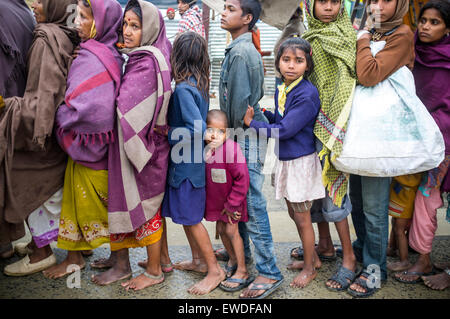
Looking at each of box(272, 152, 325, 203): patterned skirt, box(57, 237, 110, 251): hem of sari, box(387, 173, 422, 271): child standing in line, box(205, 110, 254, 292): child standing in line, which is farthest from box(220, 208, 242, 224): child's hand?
box(387, 173, 422, 271): child standing in line

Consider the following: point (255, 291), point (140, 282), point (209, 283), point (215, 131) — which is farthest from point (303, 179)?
point (140, 282)

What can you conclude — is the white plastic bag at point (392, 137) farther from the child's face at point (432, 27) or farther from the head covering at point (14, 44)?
the head covering at point (14, 44)

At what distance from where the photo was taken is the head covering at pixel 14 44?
2.38m

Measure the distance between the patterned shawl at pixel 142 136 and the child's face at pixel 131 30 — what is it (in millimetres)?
43

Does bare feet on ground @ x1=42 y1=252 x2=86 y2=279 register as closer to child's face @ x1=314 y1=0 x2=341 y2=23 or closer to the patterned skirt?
the patterned skirt

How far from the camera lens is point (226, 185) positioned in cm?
245

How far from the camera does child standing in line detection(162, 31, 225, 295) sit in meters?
2.32

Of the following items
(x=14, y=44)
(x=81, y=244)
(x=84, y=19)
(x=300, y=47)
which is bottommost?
(x=81, y=244)

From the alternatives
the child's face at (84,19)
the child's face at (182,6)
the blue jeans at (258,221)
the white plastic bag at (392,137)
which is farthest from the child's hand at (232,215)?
the child's face at (182,6)

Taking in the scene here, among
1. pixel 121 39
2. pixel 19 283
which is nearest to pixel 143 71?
pixel 121 39

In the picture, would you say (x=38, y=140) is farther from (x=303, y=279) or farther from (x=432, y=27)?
(x=432, y=27)

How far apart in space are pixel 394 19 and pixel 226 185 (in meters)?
1.56

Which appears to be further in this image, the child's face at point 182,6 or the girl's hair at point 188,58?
the child's face at point 182,6

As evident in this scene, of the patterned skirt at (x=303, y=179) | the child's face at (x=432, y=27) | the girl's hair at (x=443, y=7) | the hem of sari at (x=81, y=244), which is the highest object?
the girl's hair at (x=443, y=7)
